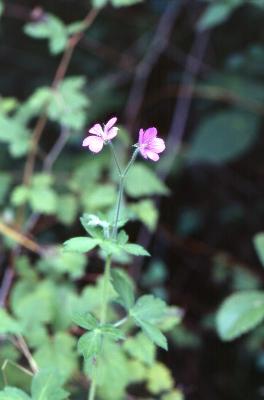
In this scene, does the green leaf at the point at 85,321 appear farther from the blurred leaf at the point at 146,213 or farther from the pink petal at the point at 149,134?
the blurred leaf at the point at 146,213

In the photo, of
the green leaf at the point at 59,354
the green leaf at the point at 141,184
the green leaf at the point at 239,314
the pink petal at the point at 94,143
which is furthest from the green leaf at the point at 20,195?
the pink petal at the point at 94,143

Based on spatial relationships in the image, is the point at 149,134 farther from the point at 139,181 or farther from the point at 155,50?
the point at 155,50

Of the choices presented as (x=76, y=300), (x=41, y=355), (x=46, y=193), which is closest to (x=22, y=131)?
(x=46, y=193)

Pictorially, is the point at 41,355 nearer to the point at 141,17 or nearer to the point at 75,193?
the point at 75,193

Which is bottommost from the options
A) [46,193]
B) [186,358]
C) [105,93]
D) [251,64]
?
[186,358]

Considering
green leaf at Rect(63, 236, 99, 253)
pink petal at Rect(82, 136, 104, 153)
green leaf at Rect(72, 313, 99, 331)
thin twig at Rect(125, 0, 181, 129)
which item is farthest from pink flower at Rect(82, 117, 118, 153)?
thin twig at Rect(125, 0, 181, 129)
